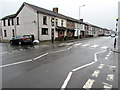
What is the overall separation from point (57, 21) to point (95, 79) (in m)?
24.8

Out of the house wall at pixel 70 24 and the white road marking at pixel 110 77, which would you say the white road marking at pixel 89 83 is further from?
the house wall at pixel 70 24

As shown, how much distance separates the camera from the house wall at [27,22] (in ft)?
74.6

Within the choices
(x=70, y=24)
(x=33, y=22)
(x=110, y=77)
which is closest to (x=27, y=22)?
(x=33, y=22)

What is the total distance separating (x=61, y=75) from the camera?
4516mm

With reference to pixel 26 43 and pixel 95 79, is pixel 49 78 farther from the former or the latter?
pixel 26 43

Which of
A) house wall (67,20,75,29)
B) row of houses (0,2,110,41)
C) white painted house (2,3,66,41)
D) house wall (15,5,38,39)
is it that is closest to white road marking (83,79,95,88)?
row of houses (0,2,110,41)

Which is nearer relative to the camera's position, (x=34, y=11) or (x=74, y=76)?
(x=74, y=76)

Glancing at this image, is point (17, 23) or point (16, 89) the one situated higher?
point (17, 23)

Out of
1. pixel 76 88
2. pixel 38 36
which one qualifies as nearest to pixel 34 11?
pixel 38 36

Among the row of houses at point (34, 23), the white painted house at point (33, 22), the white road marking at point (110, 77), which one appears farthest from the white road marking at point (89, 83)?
the white painted house at point (33, 22)

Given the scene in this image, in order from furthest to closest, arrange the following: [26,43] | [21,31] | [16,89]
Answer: [21,31]
[26,43]
[16,89]

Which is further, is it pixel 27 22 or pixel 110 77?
pixel 27 22

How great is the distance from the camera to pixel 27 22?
24.4m

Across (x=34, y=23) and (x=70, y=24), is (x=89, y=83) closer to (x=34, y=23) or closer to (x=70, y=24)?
(x=34, y=23)
